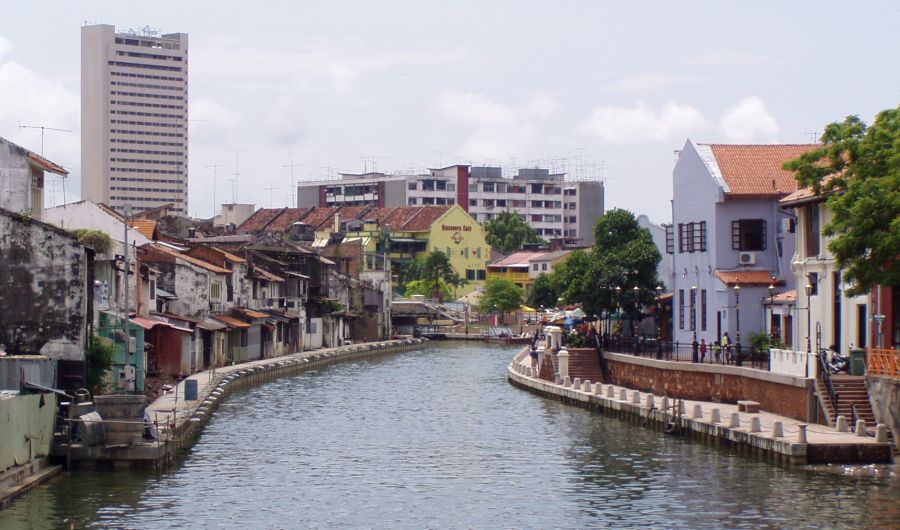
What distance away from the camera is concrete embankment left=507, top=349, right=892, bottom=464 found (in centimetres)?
4041

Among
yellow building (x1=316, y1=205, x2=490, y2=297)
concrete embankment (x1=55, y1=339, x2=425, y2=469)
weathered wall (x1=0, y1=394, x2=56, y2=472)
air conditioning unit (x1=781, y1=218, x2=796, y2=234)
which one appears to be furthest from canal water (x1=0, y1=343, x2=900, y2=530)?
yellow building (x1=316, y1=205, x2=490, y2=297)

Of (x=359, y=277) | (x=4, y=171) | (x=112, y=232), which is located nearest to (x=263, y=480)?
(x=4, y=171)

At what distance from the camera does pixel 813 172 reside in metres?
47.1

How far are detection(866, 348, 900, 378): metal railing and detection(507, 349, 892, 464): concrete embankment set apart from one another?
227 cm

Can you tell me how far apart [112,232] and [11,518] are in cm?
4495

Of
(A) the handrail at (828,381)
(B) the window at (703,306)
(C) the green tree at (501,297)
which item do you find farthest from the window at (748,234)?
(C) the green tree at (501,297)

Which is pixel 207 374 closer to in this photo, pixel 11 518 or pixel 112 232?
pixel 112 232

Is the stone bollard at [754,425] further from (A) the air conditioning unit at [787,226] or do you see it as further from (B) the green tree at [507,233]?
(B) the green tree at [507,233]

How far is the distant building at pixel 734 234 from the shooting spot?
66188mm

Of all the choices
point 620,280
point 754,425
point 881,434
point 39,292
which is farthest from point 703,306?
point 39,292

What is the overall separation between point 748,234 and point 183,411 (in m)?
29.5

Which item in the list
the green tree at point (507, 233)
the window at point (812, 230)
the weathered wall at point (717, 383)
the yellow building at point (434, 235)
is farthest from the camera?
the green tree at point (507, 233)

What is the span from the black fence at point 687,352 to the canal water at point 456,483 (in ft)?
17.9

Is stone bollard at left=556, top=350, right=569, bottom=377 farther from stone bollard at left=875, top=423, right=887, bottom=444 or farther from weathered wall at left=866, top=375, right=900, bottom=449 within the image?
stone bollard at left=875, top=423, right=887, bottom=444
